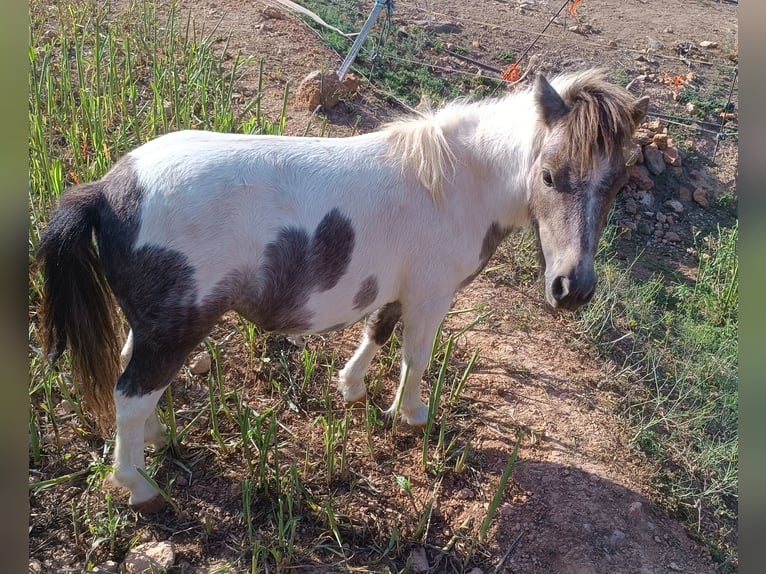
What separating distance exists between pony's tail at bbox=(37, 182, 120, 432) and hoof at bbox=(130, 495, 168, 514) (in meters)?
0.39

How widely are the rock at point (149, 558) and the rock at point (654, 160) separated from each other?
5769mm

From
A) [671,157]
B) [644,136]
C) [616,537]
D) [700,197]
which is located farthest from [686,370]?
[644,136]

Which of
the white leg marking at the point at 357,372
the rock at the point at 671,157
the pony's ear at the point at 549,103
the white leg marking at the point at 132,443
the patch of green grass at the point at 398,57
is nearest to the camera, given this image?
the white leg marking at the point at 132,443

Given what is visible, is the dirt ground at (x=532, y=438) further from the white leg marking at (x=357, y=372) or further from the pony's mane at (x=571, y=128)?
the pony's mane at (x=571, y=128)

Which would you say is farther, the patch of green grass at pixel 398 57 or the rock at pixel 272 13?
the rock at pixel 272 13

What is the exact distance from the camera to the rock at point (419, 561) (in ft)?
8.40

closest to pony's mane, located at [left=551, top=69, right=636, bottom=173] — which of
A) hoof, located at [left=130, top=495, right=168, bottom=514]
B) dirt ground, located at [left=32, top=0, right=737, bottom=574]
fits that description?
dirt ground, located at [left=32, top=0, right=737, bottom=574]

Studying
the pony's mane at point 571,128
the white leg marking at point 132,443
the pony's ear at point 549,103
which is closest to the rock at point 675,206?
the pony's mane at point 571,128

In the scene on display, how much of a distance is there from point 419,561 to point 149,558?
1.14 metres

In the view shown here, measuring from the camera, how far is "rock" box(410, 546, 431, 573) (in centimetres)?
256

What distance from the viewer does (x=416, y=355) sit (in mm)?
2938
